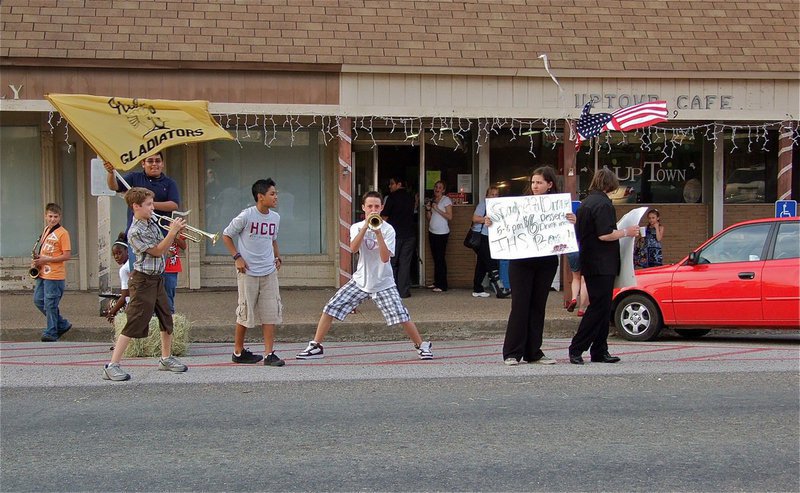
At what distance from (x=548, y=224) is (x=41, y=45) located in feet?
25.3

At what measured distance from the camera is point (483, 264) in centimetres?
1309

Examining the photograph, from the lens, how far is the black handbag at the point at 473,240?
1310cm

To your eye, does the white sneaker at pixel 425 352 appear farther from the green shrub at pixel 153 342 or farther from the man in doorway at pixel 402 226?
the man in doorway at pixel 402 226

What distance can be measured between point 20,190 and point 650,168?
10.3 m

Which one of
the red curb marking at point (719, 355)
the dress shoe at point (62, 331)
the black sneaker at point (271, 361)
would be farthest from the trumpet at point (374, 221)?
the dress shoe at point (62, 331)

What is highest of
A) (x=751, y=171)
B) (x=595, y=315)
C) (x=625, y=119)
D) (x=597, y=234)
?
(x=625, y=119)

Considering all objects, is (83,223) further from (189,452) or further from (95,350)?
(189,452)

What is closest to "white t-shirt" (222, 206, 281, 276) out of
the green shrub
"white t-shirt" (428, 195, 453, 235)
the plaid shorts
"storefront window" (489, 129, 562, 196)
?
the plaid shorts

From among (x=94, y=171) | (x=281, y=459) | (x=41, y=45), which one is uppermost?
(x=41, y=45)

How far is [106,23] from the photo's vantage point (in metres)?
12.1

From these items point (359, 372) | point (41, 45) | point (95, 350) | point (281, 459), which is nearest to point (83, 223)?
point (41, 45)

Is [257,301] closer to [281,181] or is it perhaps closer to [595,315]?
[595,315]

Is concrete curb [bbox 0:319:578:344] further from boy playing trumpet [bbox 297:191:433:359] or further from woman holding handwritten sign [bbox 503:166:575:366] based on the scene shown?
woman holding handwritten sign [bbox 503:166:575:366]

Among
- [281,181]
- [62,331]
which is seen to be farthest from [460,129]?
[62,331]
